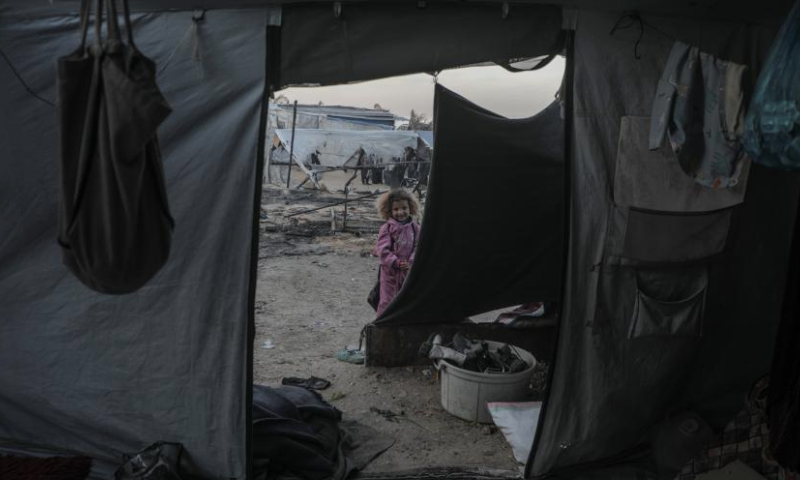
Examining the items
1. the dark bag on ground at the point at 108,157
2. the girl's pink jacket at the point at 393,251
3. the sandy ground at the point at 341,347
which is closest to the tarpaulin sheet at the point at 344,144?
the sandy ground at the point at 341,347

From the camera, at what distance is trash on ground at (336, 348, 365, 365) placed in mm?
5453

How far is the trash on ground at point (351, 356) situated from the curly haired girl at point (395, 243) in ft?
1.48

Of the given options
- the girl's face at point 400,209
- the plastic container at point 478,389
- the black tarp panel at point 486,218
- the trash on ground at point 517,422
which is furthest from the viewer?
the girl's face at point 400,209

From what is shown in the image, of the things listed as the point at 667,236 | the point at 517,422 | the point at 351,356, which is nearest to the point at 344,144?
the point at 351,356

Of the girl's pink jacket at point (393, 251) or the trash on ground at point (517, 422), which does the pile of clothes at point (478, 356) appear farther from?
the girl's pink jacket at point (393, 251)

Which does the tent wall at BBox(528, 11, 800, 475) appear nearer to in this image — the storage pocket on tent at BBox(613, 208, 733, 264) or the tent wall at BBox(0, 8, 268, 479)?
the storage pocket on tent at BBox(613, 208, 733, 264)

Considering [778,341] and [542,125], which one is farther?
[542,125]

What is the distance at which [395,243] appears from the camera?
17.8 feet

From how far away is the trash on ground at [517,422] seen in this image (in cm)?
384

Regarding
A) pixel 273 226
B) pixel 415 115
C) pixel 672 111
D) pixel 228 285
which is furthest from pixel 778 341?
pixel 415 115

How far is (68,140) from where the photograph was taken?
67.5 inches

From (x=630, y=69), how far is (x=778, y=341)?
162 centimetres

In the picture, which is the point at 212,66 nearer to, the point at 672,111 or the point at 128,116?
the point at 128,116

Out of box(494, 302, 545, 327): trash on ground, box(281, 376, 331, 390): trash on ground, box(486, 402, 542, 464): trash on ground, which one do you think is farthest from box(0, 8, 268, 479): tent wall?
box(494, 302, 545, 327): trash on ground
